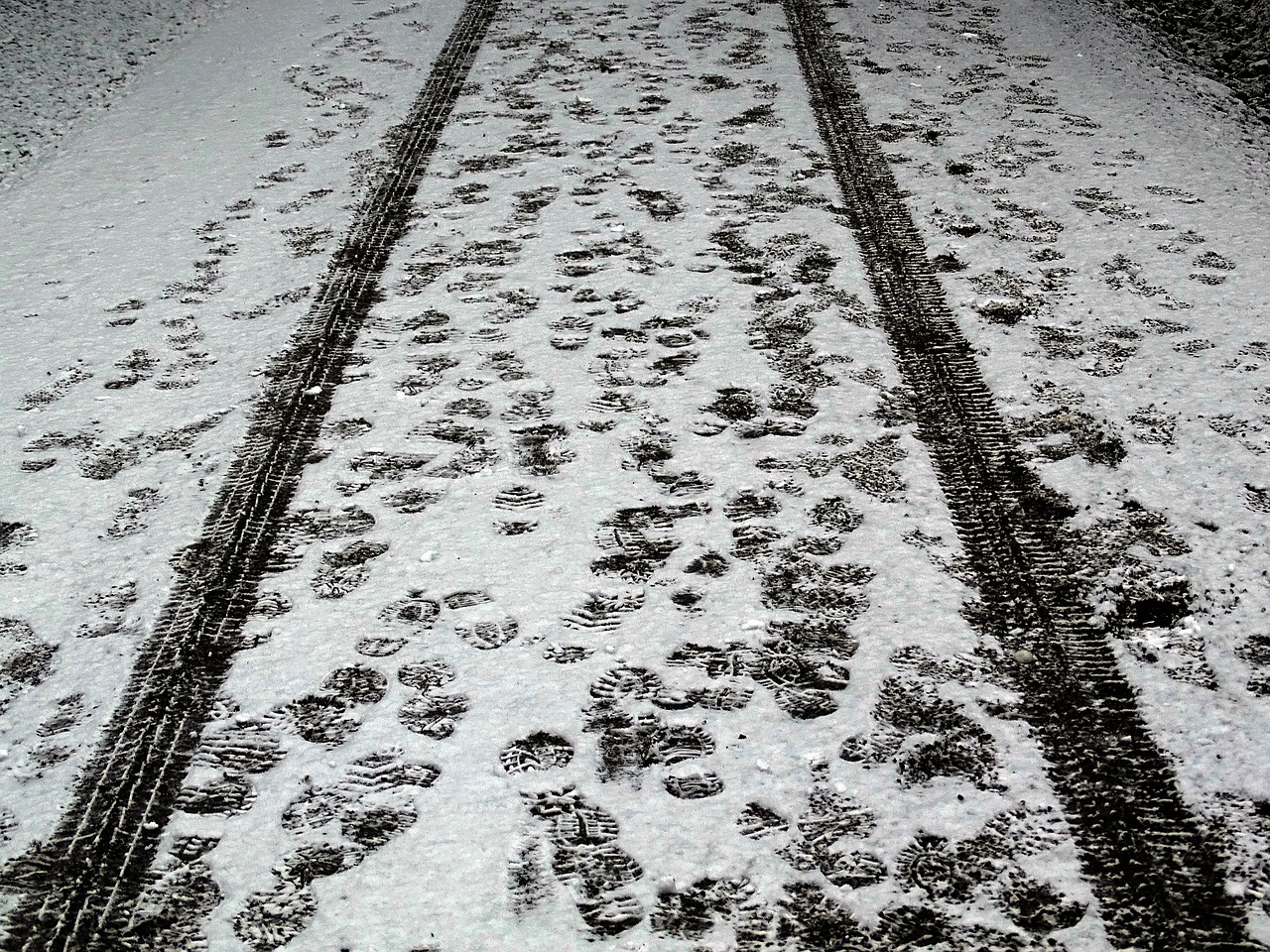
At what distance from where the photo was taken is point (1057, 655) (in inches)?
80.8

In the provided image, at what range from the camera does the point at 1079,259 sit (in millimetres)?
3398

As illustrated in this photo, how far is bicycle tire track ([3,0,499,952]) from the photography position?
170 cm

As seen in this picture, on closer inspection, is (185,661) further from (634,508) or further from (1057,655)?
(1057,655)

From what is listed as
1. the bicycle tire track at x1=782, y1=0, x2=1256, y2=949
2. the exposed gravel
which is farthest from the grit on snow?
the exposed gravel

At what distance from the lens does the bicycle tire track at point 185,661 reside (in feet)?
5.57

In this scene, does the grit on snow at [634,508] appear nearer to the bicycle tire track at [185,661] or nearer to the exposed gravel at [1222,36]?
the bicycle tire track at [185,661]

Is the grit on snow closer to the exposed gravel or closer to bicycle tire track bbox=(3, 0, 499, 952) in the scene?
bicycle tire track bbox=(3, 0, 499, 952)

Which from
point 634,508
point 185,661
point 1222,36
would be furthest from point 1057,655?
point 1222,36

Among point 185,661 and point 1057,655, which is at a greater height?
point 185,661

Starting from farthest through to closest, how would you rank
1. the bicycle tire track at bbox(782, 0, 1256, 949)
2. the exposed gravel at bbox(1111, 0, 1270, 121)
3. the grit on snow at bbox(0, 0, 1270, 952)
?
the exposed gravel at bbox(1111, 0, 1270, 121) < the grit on snow at bbox(0, 0, 1270, 952) < the bicycle tire track at bbox(782, 0, 1256, 949)

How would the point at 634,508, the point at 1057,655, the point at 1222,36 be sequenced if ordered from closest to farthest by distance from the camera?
the point at 1057,655
the point at 634,508
the point at 1222,36

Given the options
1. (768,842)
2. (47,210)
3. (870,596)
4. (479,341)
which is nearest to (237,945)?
(768,842)

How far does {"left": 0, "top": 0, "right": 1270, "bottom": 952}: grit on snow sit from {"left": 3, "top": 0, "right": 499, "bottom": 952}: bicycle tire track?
43 mm

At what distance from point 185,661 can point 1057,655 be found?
170 cm
